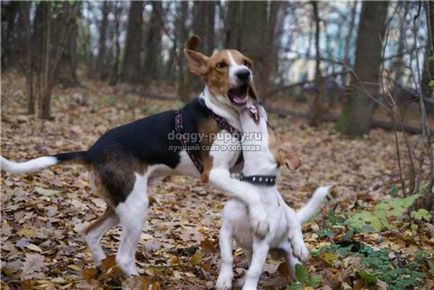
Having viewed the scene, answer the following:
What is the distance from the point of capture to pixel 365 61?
14.0 meters

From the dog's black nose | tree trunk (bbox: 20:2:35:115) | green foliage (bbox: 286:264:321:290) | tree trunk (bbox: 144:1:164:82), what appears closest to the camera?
green foliage (bbox: 286:264:321:290)

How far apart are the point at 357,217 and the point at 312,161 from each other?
6026mm

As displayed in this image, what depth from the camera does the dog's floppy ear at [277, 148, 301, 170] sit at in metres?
3.83

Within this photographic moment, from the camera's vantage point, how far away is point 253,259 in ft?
12.2

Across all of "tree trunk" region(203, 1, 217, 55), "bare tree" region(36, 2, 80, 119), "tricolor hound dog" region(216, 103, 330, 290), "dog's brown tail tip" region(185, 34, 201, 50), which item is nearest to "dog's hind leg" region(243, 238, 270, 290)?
"tricolor hound dog" region(216, 103, 330, 290)

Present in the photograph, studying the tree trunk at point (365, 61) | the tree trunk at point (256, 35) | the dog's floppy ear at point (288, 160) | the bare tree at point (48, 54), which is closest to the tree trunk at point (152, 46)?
the tree trunk at point (256, 35)

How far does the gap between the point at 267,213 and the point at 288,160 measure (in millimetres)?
413

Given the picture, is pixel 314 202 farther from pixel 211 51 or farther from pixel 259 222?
pixel 211 51

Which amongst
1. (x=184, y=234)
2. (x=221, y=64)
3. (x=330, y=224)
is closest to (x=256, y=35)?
(x=330, y=224)

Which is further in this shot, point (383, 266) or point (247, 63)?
point (247, 63)

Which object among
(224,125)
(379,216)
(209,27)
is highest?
(209,27)

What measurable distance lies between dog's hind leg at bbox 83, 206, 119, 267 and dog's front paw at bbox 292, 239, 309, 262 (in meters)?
1.46

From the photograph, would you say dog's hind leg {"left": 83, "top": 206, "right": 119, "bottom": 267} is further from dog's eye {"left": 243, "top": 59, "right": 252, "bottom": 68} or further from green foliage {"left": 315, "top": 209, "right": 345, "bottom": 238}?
green foliage {"left": 315, "top": 209, "right": 345, "bottom": 238}

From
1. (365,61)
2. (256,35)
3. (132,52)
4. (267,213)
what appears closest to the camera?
(267,213)
